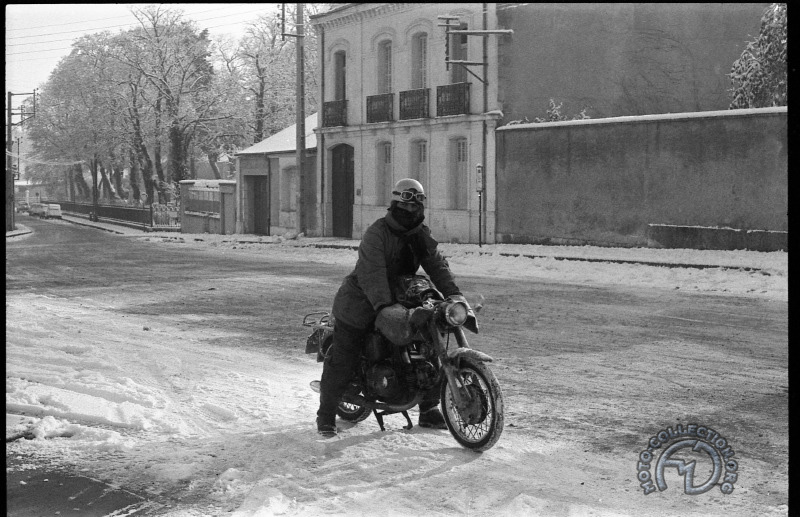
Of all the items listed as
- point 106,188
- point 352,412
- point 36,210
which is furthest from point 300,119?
point 36,210

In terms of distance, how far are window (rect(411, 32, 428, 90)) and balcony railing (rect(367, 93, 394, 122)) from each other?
125cm

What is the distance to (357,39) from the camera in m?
34.8

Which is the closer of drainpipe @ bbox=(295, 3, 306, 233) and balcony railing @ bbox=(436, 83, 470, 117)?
balcony railing @ bbox=(436, 83, 470, 117)

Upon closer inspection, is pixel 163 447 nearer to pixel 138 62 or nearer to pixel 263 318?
pixel 263 318

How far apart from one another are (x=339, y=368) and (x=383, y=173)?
28.2m

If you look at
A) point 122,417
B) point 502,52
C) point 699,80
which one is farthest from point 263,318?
point 699,80

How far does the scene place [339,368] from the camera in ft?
20.7

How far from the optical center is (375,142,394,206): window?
111 feet

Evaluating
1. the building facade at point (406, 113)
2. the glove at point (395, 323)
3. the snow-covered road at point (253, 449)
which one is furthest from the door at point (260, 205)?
the glove at point (395, 323)

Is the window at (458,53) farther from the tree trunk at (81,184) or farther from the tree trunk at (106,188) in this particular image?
the tree trunk at (81,184)

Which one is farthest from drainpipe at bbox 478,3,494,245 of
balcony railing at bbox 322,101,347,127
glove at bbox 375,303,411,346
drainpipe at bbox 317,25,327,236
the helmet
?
glove at bbox 375,303,411,346

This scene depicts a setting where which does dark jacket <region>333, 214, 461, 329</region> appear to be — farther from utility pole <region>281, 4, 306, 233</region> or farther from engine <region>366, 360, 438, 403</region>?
utility pole <region>281, 4, 306, 233</region>

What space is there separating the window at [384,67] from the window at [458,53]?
3540 millimetres

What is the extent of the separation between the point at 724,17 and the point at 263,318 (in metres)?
21.2
